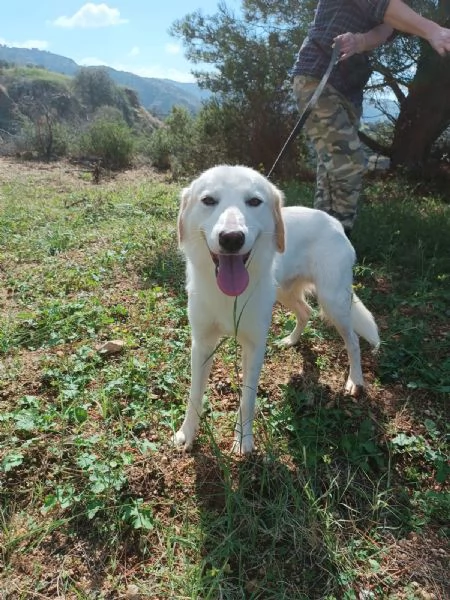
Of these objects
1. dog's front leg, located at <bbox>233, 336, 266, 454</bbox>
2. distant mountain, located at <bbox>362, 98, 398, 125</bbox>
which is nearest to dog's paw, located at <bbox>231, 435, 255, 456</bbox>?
dog's front leg, located at <bbox>233, 336, 266, 454</bbox>

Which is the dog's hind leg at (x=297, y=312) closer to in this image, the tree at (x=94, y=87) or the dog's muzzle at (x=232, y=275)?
the dog's muzzle at (x=232, y=275)

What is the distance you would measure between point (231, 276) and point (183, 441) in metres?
0.91

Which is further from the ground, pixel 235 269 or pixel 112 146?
pixel 235 269

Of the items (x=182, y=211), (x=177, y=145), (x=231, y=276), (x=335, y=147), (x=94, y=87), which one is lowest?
(x=177, y=145)

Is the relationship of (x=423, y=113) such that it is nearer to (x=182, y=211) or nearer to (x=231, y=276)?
(x=182, y=211)

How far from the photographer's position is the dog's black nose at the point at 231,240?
1707 mm

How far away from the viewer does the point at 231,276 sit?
1874 millimetres

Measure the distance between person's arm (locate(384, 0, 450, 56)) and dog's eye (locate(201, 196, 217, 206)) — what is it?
5.83ft

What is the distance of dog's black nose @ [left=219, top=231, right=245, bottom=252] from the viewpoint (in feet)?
5.60

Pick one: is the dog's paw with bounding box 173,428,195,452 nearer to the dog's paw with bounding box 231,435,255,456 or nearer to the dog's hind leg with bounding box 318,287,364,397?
the dog's paw with bounding box 231,435,255,456

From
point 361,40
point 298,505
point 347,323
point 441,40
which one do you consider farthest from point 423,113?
point 298,505

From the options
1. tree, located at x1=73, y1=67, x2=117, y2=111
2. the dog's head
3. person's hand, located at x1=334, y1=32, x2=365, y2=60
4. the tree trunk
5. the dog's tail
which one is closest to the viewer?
the dog's head

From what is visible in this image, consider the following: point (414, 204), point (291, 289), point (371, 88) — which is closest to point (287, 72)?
point (371, 88)

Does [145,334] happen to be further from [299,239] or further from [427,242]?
[427,242]
